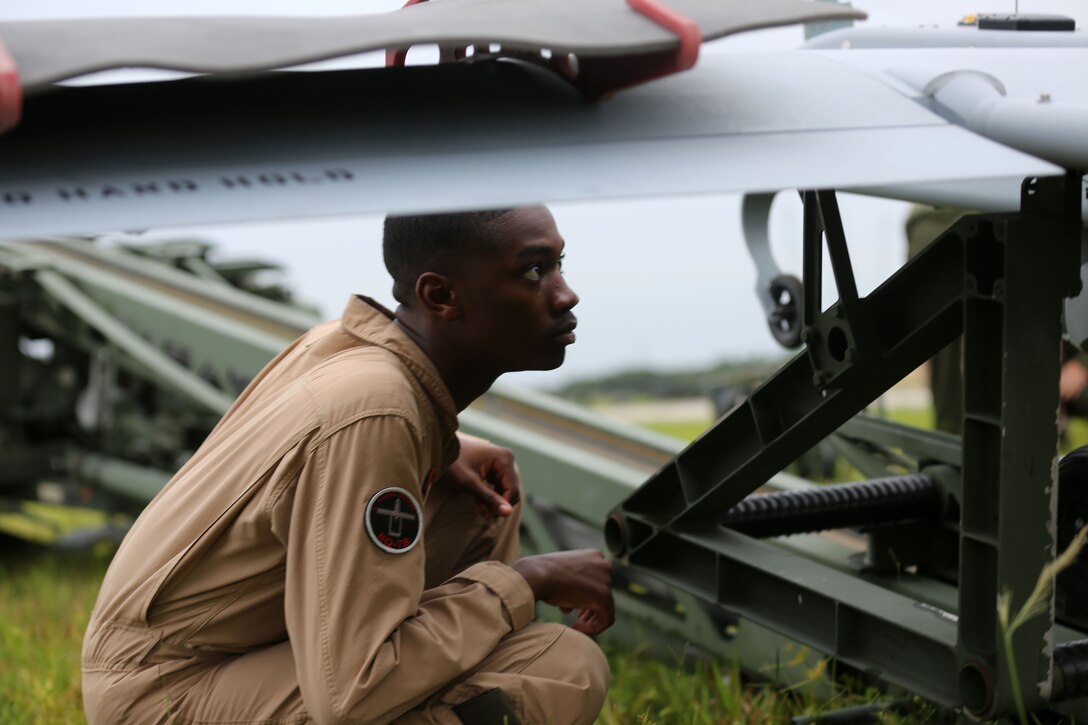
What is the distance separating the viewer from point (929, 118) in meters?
2.27

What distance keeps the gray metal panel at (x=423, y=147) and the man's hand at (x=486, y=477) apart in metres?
1.09

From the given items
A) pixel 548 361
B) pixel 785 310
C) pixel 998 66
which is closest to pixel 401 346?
pixel 548 361

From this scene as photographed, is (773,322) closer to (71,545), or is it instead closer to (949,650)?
(949,650)

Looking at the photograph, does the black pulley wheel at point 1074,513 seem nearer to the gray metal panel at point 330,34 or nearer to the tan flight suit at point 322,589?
the tan flight suit at point 322,589

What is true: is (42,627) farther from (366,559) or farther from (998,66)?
(998,66)

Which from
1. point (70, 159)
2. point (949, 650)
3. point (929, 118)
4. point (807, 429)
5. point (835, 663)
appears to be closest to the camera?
point (70, 159)

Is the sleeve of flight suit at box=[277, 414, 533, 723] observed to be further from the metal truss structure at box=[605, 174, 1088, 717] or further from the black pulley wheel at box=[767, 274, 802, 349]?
the black pulley wheel at box=[767, 274, 802, 349]

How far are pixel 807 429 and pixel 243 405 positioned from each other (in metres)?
1.14

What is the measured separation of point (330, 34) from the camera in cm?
184

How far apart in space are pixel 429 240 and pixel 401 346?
192mm

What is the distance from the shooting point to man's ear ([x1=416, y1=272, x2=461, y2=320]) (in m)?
2.44

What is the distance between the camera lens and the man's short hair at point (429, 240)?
2.41 meters

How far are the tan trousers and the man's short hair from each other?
0.67 metres

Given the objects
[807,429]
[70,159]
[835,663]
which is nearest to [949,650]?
[807,429]
